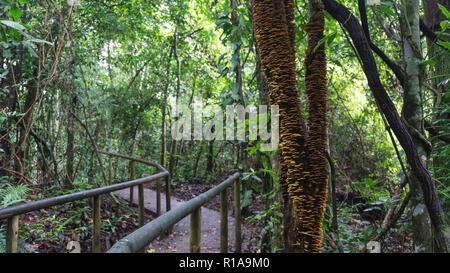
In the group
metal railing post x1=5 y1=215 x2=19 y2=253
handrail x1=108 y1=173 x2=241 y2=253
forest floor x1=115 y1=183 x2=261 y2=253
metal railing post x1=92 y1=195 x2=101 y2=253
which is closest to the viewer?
handrail x1=108 y1=173 x2=241 y2=253

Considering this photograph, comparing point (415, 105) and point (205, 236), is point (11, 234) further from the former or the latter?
point (205, 236)

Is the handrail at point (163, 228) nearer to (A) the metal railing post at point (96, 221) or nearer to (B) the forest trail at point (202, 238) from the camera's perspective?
(A) the metal railing post at point (96, 221)

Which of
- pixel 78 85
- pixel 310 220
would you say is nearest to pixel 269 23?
pixel 310 220

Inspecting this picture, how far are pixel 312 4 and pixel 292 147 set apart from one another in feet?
1.95

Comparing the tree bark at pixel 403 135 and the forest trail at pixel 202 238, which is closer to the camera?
the tree bark at pixel 403 135

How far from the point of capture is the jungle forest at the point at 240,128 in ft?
3.63

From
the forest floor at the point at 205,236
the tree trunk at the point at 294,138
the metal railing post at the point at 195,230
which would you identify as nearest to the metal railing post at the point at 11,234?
the metal railing post at the point at 195,230

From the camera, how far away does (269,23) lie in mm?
1113

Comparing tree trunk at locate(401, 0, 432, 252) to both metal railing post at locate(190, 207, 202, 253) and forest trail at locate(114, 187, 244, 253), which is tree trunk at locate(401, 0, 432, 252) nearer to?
metal railing post at locate(190, 207, 202, 253)

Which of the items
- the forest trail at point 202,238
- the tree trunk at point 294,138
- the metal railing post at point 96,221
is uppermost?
the tree trunk at point 294,138

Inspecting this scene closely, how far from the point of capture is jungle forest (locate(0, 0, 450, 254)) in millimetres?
1107

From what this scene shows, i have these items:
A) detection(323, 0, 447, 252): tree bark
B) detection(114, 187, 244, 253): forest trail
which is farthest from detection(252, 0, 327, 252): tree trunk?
detection(114, 187, 244, 253): forest trail

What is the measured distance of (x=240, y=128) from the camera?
3443 mm

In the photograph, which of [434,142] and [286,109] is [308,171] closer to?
[286,109]
